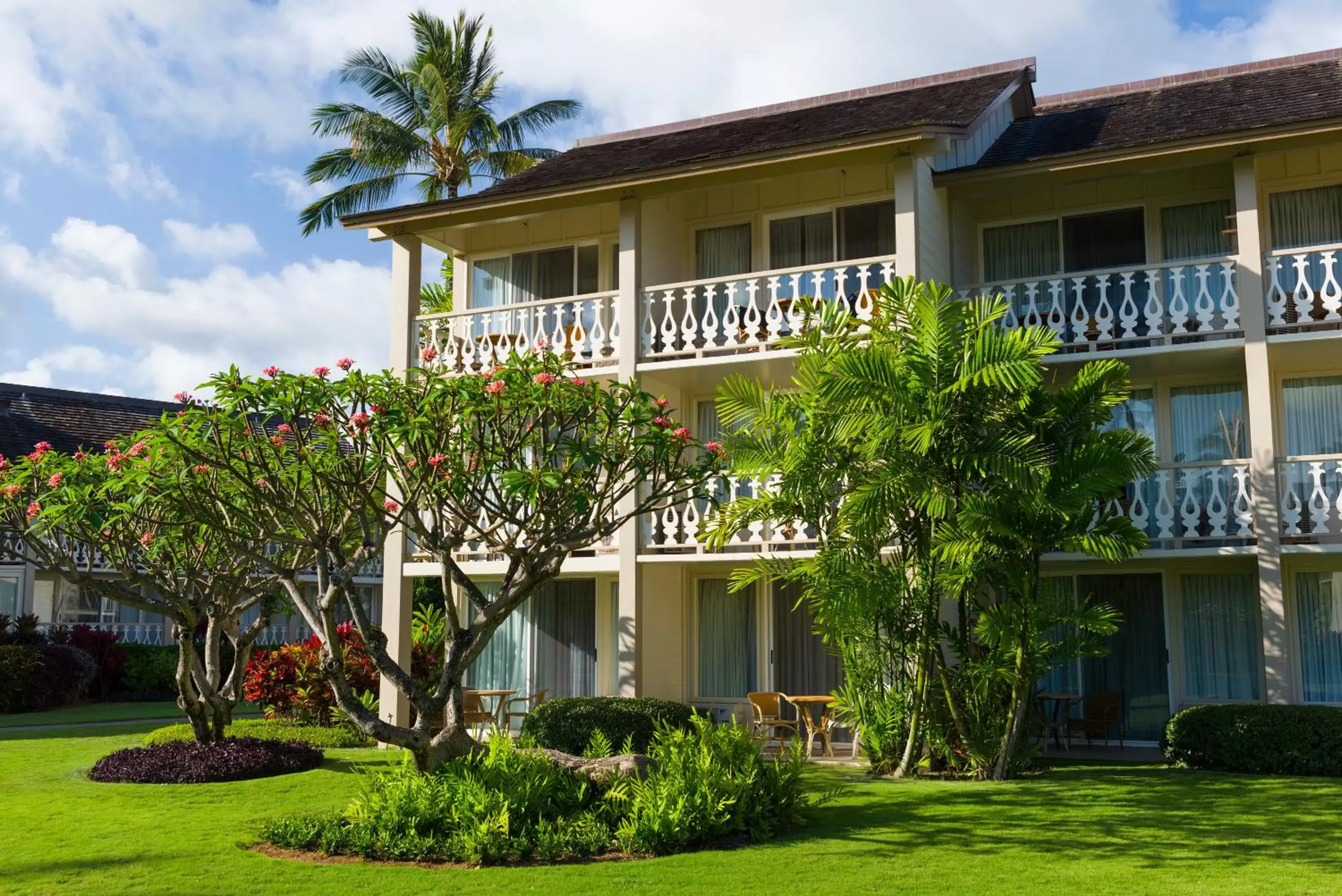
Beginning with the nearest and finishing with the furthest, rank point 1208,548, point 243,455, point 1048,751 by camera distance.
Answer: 1. point 243,455
2. point 1208,548
3. point 1048,751

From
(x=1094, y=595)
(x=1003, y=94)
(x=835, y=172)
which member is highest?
(x=1003, y=94)

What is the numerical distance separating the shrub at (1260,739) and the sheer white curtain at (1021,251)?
6793mm

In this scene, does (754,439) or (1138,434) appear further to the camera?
(1138,434)

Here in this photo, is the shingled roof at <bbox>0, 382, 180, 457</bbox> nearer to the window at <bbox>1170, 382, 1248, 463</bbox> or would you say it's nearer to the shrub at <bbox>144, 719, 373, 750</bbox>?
the shrub at <bbox>144, 719, 373, 750</bbox>

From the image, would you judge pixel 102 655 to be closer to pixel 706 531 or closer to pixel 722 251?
pixel 722 251

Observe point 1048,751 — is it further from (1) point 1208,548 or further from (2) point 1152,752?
(1) point 1208,548

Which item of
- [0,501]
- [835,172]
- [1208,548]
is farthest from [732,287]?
[0,501]

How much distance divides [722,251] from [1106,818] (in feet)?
36.2

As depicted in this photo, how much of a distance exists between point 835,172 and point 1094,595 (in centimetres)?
703

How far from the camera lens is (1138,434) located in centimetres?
1734

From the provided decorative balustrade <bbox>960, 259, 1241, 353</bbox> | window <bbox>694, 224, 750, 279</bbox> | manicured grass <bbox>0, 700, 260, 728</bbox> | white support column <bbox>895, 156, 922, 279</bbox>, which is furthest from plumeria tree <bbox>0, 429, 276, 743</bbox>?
decorative balustrade <bbox>960, 259, 1241, 353</bbox>

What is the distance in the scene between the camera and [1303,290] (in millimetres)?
16141

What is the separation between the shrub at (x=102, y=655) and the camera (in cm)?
2962

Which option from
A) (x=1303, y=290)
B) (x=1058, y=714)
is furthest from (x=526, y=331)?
(x=1303, y=290)
